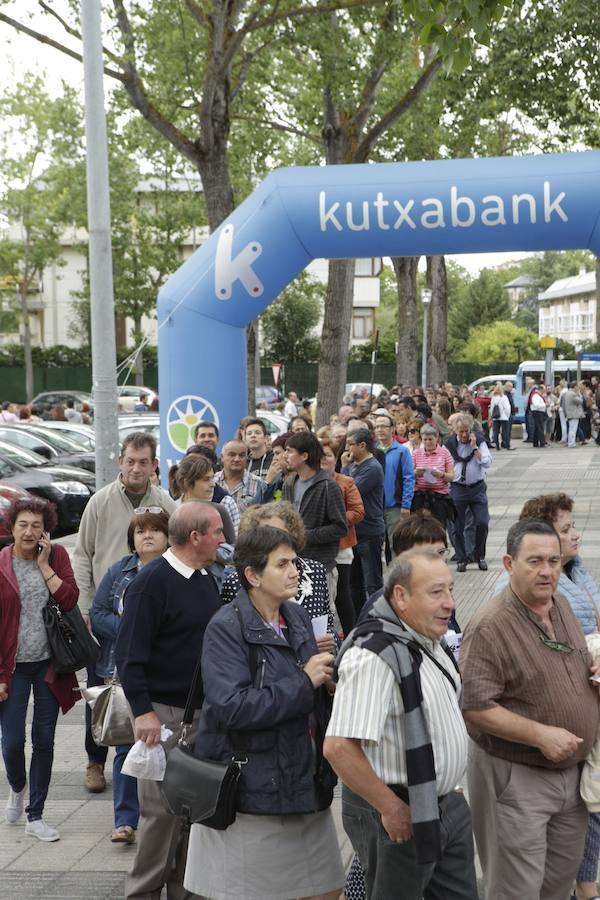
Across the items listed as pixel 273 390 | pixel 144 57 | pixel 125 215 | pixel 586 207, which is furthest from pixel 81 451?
pixel 273 390

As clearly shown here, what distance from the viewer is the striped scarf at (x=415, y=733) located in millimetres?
3539

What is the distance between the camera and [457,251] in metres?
13.5

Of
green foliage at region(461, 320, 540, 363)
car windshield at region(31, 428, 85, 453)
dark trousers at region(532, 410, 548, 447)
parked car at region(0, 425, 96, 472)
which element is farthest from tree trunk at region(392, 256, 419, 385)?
green foliage at region(461, 320, 540, 363)

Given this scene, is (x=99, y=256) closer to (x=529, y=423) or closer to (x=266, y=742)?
(x=266, y=742)

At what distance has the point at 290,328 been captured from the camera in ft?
210

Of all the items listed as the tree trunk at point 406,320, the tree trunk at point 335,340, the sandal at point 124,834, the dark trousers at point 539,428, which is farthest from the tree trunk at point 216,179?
the tree trunk at point 406,320

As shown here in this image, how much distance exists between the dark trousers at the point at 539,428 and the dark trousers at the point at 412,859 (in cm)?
2914

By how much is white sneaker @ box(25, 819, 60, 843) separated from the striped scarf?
2.94m

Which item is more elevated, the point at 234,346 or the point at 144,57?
the point at 144,57

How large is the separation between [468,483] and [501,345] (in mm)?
70040

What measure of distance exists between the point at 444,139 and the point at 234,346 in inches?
871

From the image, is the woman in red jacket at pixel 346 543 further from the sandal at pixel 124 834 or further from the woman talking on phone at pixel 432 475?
the sandal at pixel 124 834

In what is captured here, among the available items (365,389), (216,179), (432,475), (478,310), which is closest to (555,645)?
(432,475)

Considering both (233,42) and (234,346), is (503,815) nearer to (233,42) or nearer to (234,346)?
(234,346)
